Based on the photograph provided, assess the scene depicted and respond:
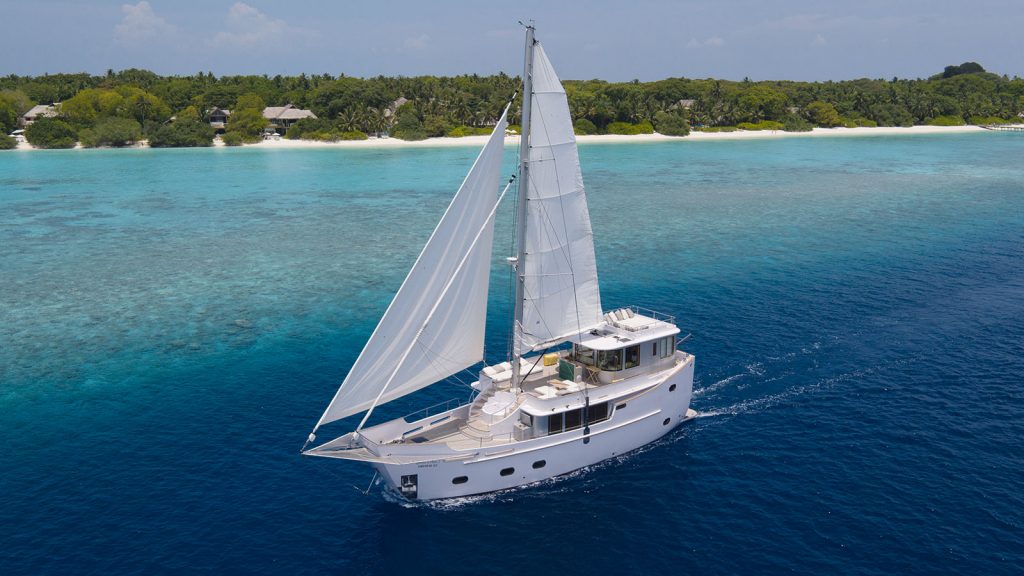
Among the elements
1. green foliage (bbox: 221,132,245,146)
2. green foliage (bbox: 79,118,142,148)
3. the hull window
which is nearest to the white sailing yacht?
the hull window

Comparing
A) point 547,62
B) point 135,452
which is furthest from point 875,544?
point 135,452

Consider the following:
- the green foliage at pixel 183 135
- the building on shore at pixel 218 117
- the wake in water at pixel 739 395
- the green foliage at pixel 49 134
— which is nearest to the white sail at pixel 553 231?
the wake in water at pixel 739 395

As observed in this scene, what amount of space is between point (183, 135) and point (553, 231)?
176 meters

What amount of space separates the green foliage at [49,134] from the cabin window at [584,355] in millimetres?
183640

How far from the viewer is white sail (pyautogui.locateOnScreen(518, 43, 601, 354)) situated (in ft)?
105

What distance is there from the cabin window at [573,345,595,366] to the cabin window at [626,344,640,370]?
1738mm

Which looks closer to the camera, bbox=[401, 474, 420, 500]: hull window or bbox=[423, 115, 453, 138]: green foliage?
bbox=[401, 474, 420, 500]: hull window

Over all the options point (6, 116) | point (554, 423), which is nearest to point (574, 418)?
point (554, 423)

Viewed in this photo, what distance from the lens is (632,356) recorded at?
122ft

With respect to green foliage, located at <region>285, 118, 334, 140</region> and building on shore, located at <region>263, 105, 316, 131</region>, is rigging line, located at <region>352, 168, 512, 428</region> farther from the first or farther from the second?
building on shore, located at <region>263, 105, 316, 131</region>

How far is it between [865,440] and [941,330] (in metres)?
18.8

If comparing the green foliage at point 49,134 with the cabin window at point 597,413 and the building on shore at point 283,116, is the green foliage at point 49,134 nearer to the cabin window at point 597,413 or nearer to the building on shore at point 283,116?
the building on shore at point 283,116

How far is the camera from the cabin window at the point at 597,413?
115ft

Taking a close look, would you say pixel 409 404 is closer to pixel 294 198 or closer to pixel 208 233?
pixel 208 233
